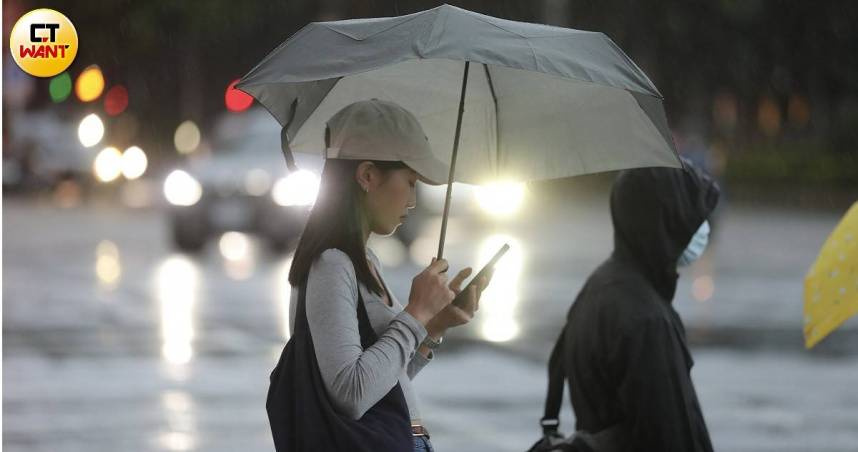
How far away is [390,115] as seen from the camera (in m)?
3.42

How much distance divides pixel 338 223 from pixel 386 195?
5.1 inches

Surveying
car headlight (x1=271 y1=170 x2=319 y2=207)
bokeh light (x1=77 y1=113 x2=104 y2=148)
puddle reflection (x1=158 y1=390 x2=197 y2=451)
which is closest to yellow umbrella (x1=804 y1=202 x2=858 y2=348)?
puddle reflection (x1=158 y1=390 x2=197 y2=451)

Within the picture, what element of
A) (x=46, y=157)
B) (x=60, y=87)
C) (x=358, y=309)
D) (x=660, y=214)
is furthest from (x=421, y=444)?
(x=60, y=87)

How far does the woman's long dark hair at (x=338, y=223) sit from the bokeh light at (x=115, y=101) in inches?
1902

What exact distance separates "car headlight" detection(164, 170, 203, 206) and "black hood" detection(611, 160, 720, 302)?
17334 mm

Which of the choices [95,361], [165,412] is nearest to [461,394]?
[165,412]

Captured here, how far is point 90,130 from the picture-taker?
45.9 m

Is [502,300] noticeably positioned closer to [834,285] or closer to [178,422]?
[178,422]

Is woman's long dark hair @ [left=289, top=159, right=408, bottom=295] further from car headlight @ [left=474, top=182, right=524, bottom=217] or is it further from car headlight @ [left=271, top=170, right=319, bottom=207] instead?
car headlight @ [left=474, top=182, right=524, bottom=217]

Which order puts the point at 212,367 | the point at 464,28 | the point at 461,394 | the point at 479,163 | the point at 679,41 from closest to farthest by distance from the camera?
the point at 464,28 < the point at 479,163 < the point at 461,394 < the point at 212,367 < the point at 679,41

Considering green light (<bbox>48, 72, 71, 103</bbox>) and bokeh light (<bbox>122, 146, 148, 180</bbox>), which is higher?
green light (<bbox>48, 72, 71, 103</bbox>)

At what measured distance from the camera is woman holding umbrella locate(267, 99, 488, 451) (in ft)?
10.6

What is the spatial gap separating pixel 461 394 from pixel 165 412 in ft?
6.05

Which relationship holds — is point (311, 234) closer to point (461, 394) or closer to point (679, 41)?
point (461, 394)
